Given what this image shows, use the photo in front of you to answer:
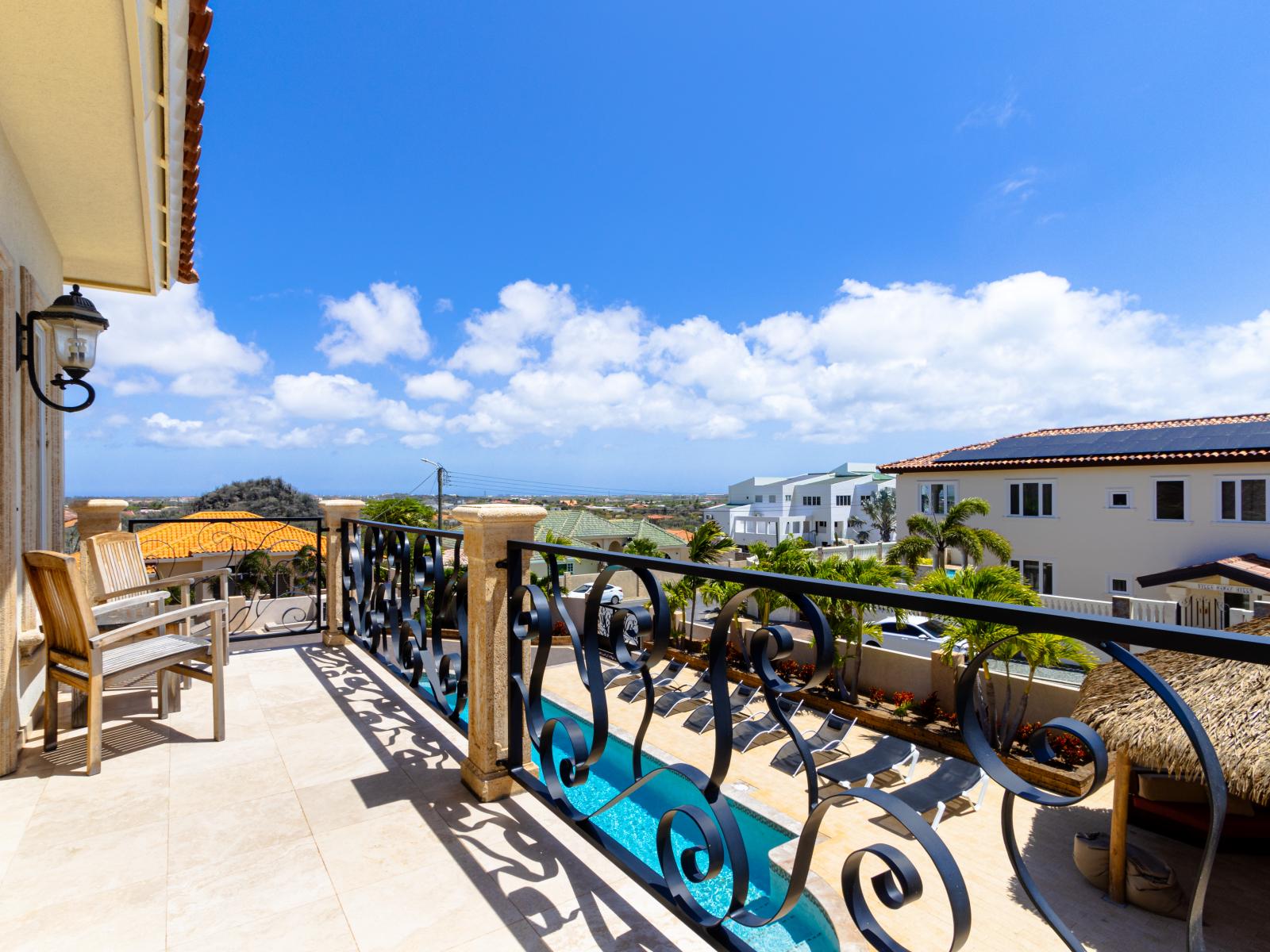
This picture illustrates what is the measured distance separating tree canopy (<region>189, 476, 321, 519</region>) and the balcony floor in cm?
3289

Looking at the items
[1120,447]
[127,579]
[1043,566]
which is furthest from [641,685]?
[1120,447]

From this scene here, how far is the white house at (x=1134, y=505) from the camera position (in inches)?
674

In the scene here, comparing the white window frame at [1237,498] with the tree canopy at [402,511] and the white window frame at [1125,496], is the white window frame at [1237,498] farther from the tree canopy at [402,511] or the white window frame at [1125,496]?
the tree canopy at [402,511]

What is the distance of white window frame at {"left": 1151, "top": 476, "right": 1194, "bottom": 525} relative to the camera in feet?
59.7

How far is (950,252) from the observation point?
97.6 feet

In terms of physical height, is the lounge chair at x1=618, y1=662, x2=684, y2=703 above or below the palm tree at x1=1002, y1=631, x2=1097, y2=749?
below

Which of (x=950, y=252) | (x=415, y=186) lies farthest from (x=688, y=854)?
(x=950, y=252)

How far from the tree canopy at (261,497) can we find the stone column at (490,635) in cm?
3390

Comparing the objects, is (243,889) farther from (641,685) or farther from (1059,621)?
(641,685)

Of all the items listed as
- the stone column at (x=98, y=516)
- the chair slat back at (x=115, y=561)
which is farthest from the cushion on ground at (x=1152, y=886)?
the stone column at (x=98, y=516)

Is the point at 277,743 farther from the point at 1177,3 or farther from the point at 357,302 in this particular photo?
the point at 357,302

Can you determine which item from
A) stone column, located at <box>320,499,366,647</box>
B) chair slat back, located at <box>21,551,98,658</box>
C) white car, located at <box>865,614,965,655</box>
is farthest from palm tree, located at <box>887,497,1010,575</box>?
chair slat back, located at <box>21,551,98,658</box>

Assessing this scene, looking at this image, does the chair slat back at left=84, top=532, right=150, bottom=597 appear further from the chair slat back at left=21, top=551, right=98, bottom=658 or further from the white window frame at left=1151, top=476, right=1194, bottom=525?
the white window frame at left=1151, top=476, right=1194, bottom=525

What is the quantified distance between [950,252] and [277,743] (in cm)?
3377
